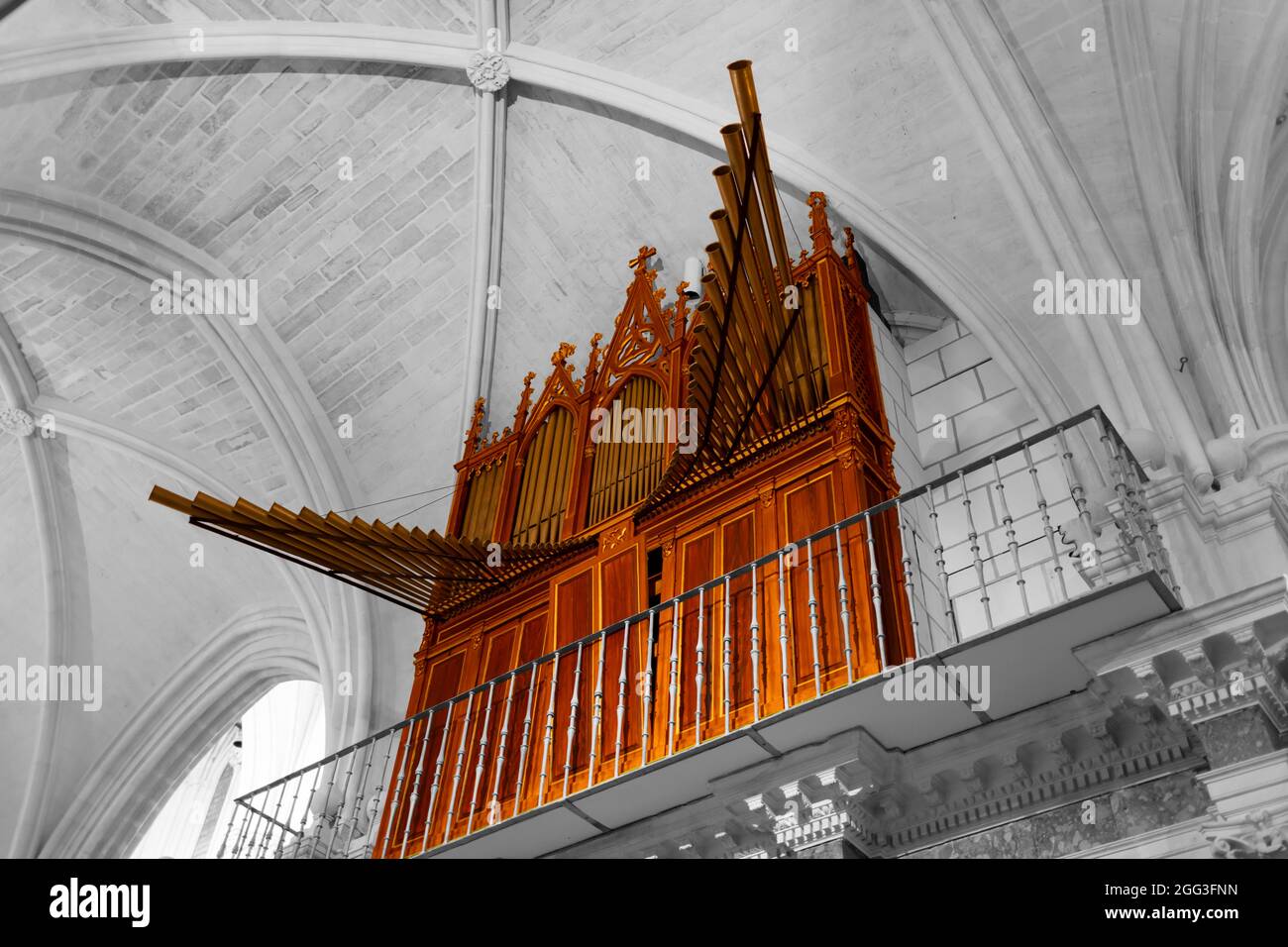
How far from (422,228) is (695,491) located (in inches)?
186

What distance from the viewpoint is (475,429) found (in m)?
12.0

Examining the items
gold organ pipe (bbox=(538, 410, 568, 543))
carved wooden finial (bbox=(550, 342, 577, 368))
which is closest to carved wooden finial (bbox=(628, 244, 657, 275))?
carved wooden finial (bbox=(550, 342, 577, 368))

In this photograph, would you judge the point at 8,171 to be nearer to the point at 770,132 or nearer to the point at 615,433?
the point at 615,433

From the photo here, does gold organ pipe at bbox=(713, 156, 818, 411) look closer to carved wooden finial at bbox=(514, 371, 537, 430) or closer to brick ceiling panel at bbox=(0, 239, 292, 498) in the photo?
carved wooden finial at bbox=(514, 371, 537, 430)

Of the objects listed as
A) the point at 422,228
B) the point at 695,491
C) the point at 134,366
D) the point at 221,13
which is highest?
the point at 221,13

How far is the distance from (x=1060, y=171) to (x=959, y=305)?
1229 mm

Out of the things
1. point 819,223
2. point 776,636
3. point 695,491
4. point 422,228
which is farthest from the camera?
point 422,228

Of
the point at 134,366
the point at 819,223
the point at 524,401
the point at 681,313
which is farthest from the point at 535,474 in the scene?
the point at 134,366

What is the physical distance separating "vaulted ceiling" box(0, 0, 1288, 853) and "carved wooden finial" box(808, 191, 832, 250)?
1.28 feet

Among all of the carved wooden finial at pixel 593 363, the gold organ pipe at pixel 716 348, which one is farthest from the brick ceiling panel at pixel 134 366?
the gold organ pipe at pixel 716 348

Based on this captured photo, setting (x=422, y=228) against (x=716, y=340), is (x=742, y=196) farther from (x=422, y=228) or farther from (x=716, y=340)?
(x=422, y=228)

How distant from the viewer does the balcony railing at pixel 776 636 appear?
653 cm

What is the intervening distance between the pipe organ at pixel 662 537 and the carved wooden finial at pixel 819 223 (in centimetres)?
2
